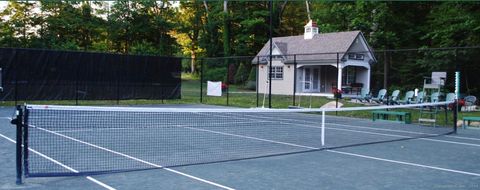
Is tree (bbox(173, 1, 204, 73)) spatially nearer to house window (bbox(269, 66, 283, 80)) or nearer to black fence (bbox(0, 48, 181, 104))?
house window (bbox(269, 66, 283, 80))

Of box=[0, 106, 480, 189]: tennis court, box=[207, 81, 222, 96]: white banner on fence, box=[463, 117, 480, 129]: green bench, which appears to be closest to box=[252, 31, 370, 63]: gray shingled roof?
box=[207, 81, 222, 96]: white banner on fence

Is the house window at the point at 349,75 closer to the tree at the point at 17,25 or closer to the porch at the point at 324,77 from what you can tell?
the porch at the point at 324,77

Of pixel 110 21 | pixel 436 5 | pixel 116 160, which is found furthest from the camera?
pixel 110 21

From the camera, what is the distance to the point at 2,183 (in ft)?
18.6

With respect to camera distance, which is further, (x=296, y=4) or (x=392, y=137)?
(x=296, y=4)

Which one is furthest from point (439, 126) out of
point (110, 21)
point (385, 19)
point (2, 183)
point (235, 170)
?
point (110, 21)

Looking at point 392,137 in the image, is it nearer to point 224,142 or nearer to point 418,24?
point 224,142

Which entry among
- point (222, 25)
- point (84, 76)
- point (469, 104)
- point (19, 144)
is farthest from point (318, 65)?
point (19, 144)

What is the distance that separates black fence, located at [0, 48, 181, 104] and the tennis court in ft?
23.9

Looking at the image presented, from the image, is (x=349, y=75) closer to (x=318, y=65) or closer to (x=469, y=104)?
(x=318, y=65)

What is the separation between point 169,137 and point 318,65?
23.8 m

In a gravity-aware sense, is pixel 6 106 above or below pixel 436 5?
below

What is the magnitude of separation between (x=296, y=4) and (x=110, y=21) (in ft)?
72.9

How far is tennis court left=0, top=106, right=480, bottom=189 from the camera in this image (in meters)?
5.98
